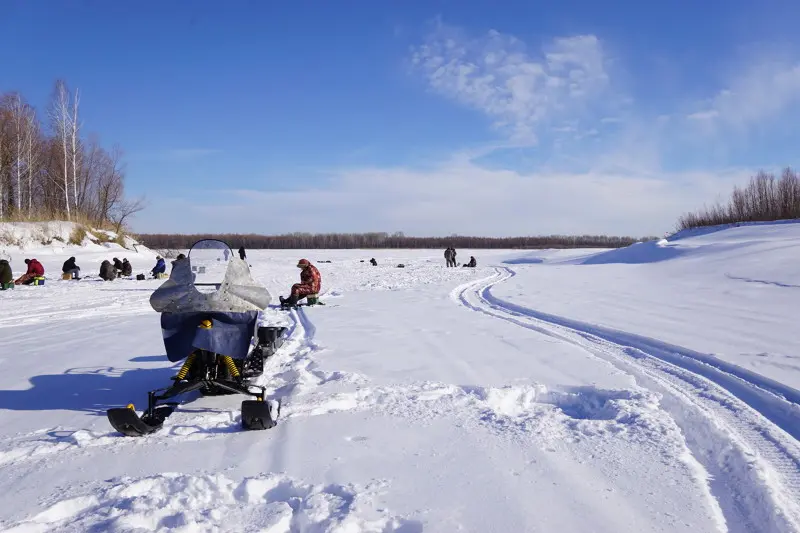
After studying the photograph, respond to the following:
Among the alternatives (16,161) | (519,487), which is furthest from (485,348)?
(16,161)

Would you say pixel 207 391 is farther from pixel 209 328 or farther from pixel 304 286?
pixel 304 286

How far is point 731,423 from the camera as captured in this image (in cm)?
419

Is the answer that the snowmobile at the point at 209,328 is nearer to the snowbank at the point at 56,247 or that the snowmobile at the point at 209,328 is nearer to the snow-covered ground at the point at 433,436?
the snow-covered ground at the point at 433,436

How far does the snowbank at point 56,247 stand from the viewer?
26.6 m

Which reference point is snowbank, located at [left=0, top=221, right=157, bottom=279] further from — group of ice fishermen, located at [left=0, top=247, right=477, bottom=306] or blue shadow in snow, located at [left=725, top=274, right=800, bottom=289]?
blue shadow in snow, located at [left=725, top=274, right=800, bottom=289]

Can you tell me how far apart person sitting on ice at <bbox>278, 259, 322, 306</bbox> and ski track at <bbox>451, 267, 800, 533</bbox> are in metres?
6.72

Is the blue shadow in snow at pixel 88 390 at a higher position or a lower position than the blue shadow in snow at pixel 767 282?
lower

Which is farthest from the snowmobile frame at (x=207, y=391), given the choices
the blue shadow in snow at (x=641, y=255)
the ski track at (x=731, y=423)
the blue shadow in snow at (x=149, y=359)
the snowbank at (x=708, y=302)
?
the blue shadow in snow at (x=641, y=255)

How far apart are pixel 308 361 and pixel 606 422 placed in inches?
139

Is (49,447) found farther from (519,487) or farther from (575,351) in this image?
(575,351)

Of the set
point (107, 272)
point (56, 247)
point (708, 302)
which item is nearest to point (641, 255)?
point (708, 302)

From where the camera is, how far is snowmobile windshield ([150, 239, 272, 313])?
439 cm

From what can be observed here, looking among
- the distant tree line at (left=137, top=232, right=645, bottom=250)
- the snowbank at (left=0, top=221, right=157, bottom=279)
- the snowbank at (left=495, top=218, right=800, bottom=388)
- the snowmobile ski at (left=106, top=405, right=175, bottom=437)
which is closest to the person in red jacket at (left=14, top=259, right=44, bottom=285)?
the snowbank at (left=0, top=221, right=157, bottom=279)

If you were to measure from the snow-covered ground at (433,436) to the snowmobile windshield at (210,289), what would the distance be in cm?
91
